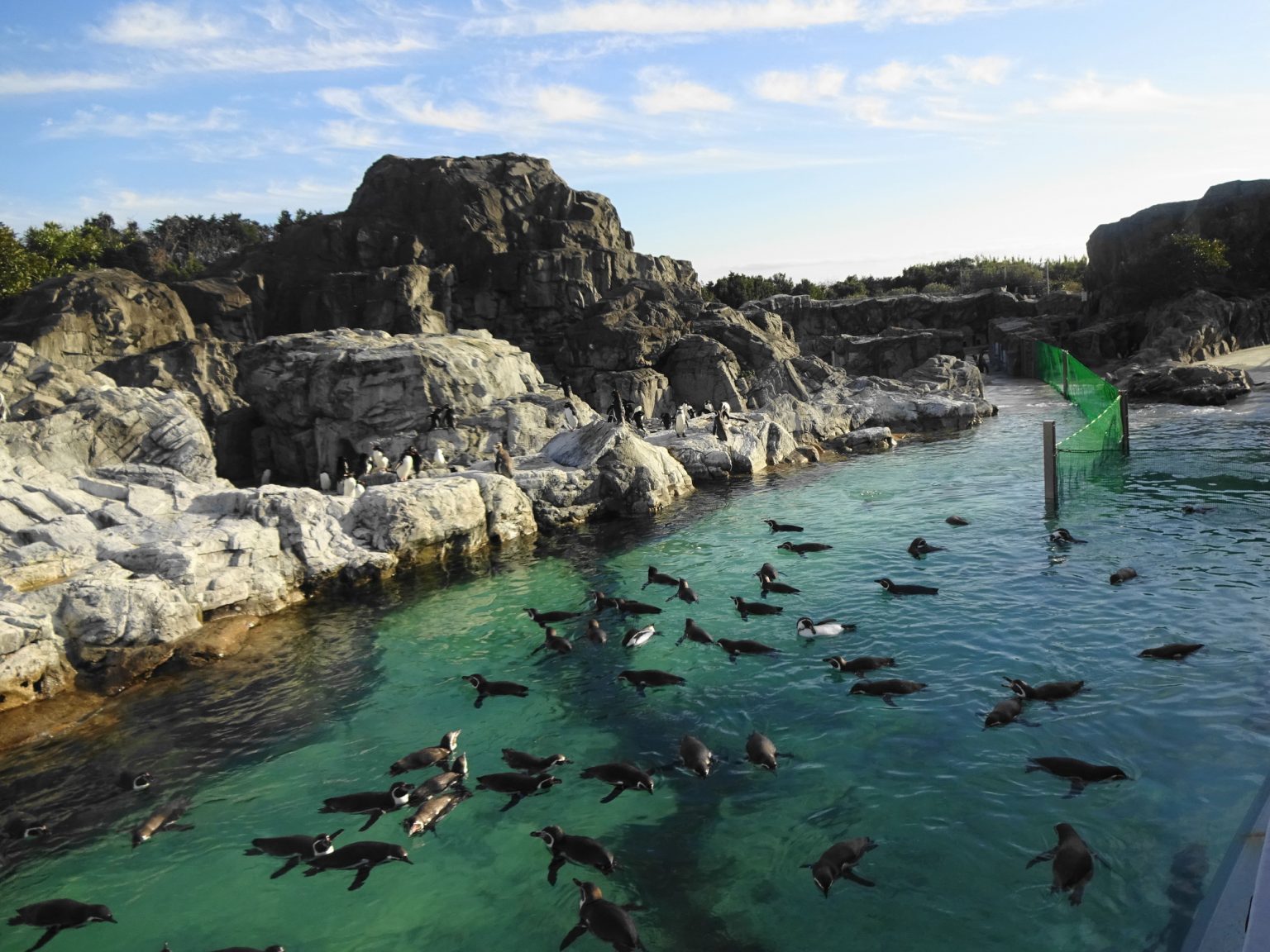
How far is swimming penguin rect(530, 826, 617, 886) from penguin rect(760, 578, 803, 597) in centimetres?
736

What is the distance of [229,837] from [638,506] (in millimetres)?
15458

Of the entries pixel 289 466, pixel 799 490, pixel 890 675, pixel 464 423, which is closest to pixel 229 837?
pixel 890 675

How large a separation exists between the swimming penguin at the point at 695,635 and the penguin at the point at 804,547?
14.5ft

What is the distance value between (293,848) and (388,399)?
24.4 m

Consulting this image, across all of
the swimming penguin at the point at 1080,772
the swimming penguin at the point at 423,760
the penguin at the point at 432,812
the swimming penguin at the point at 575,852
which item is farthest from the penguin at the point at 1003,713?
the swimming penguin at the point at 423,760

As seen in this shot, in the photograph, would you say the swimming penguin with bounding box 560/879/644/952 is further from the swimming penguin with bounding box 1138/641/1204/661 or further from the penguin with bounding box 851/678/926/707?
the swimming penguin with bounding box 1138/641/1204/661

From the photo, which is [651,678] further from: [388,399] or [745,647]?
[388,399]

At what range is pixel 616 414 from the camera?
29.2 metres

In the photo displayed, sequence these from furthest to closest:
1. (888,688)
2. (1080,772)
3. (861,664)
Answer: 1. (861,664)
2. (888,688)
3. (1080,772)

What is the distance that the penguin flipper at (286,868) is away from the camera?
7.74 meters

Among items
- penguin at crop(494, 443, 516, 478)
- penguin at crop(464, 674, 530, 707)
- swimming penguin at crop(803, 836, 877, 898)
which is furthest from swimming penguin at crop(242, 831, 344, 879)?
penguin at crop(494, 443, 516, 478)

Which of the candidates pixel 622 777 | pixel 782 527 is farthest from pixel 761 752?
pixel 782 527

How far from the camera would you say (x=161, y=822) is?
8.79 meters

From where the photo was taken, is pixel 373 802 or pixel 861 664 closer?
pixel 373 802
